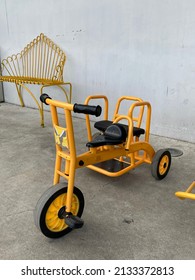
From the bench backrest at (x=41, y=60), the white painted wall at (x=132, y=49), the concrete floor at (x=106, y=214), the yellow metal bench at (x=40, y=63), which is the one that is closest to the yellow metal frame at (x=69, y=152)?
the concrete floor at (x=106, y=214)

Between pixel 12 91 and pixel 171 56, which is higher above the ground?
pixel 171 56

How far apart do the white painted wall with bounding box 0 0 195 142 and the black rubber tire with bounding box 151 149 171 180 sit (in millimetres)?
1040

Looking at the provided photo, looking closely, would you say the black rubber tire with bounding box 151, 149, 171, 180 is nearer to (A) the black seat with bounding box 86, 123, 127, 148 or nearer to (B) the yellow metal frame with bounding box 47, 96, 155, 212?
(B) the yellow metal frame with bounding box 47, 96, 155, 212

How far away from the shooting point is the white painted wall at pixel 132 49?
289 cm

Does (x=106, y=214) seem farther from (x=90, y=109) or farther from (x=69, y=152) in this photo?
(x=90, y=109)

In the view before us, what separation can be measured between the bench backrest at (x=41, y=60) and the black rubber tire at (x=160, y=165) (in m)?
2.45

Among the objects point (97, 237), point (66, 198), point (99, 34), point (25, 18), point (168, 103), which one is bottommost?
point (97, 237)

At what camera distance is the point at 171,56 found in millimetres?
2967

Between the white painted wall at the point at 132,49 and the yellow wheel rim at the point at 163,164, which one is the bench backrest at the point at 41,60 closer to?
the white painted wall at the point at 132,49

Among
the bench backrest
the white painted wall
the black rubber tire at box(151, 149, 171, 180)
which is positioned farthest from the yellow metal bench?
the black rubber tire at box(151, 149, 171, 180)

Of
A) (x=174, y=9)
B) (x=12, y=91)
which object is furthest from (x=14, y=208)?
(x=12, y=91)

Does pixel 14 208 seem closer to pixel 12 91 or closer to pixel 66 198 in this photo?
pixel 66 198

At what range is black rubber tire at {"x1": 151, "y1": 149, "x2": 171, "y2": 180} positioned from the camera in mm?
2115

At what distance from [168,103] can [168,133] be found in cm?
39
